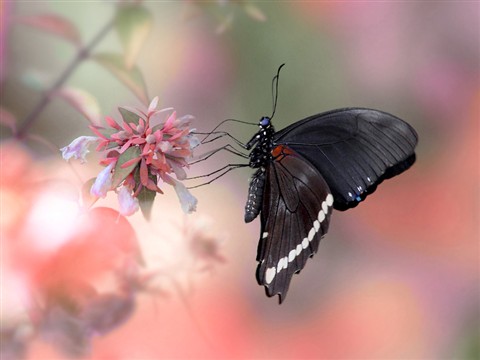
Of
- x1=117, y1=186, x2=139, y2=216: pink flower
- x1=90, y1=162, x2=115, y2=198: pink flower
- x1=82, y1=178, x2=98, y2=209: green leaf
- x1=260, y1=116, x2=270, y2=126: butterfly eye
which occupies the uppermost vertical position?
x1=82, y1=178, x2=98, y2=209: green leaf

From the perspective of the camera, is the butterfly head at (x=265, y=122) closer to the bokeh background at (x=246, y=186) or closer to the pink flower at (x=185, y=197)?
the bokeh background at (x=246, y=186)

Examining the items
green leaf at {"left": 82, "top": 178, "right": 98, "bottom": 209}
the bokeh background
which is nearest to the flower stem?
the bokeh background

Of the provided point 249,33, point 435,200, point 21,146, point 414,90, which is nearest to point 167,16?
point 249,33

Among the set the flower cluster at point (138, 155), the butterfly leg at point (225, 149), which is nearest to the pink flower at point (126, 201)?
the flower cluster at point (138, 155)

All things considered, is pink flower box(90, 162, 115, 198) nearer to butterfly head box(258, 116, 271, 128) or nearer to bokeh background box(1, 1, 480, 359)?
bokeh background box(1, 1, 480, 359)

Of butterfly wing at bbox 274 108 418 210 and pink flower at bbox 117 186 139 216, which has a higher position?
pink flower at bbox 117 186 139 216

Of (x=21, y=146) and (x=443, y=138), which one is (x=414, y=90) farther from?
(x=21, y=146)

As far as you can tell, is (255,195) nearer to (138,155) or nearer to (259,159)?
(259,159)

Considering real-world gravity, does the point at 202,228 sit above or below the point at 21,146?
below
